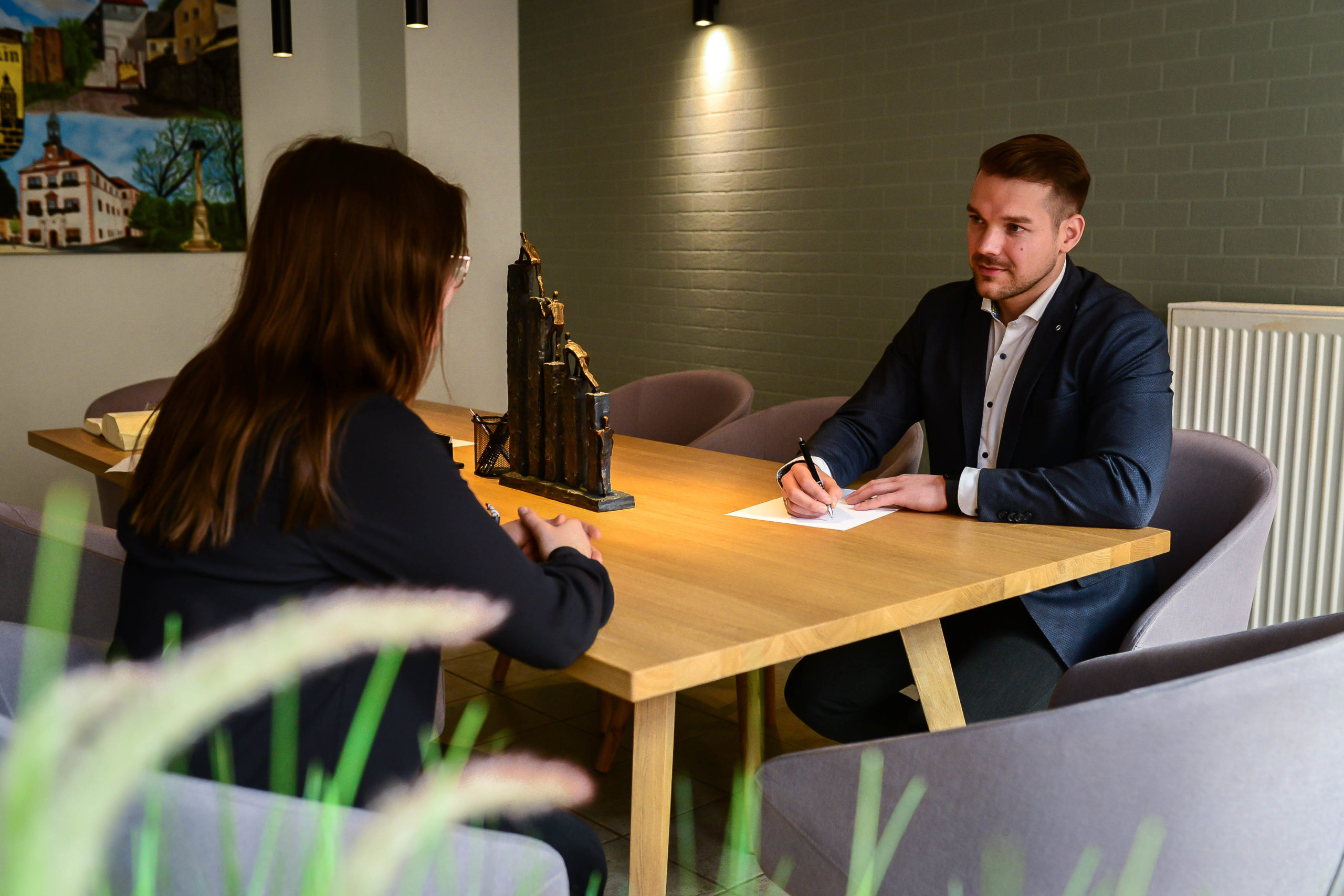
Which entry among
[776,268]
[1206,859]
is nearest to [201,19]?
[776,268]

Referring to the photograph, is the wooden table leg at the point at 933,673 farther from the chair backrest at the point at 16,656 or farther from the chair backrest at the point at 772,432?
the chair backrest at the point at 772,432

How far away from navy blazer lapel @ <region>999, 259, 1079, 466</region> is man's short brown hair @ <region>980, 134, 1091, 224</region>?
5.3 inches

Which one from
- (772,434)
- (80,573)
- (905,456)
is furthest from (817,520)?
(80,573)

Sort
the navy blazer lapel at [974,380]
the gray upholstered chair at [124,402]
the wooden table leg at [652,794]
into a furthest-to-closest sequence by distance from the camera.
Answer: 1. the gray upholstered chair at [124,402]
2. the navy blazer lapel at [974,380]
3. the wooden table leg at [652,794]

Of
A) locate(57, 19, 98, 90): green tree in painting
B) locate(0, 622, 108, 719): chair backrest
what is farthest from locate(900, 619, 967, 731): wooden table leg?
A: locate(57, 19, 98, 90): green tree in painting

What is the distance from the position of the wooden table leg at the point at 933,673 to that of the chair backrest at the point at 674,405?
5.79ft

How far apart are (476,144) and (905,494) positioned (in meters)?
4.58

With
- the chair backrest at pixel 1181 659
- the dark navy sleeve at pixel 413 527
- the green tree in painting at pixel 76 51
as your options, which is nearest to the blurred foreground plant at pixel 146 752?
the dark navy sleeve at pixel 413 527

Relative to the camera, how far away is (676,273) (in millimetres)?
5426

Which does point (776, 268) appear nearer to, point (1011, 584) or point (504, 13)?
point (504, 13)

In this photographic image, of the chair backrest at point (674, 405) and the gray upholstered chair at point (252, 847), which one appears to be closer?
the gray upholstered chair at point (252, 847)

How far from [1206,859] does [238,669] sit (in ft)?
3.34

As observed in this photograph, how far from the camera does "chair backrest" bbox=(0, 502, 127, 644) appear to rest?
202cm

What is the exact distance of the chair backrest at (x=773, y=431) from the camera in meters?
3.08
